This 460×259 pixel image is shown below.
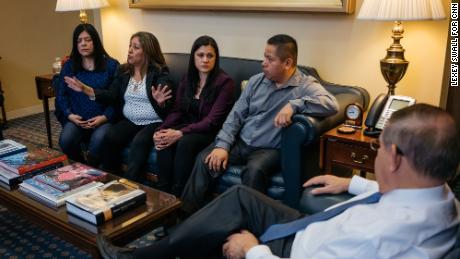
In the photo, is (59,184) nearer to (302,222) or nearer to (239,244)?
(239,244)

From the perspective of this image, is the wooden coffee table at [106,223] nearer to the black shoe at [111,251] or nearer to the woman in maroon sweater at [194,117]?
the black shoe at [111,251]

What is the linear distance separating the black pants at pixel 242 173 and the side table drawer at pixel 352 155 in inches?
12.1

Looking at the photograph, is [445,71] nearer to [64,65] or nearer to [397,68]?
[397,68]

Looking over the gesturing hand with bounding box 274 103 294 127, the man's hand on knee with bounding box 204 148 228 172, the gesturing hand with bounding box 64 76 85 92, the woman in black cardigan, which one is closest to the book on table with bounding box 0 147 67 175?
the woman in black cardigan

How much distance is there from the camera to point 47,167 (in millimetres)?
2205

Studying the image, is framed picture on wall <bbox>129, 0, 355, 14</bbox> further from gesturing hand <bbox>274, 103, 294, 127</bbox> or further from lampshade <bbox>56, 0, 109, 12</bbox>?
gesturing hand <bbox>274, 103, 294, 127</bbox>

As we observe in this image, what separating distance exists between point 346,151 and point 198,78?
1106 mm

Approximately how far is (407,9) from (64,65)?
2.36 metres

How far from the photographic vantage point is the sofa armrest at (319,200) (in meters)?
1.58

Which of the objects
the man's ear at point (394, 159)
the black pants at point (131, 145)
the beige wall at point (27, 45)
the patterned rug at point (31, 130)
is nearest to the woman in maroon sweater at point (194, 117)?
the black pants at point (131, 145)

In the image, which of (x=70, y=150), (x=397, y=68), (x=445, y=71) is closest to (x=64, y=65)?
(x=70, y=150)

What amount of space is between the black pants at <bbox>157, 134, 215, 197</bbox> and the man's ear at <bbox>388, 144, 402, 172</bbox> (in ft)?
5.16

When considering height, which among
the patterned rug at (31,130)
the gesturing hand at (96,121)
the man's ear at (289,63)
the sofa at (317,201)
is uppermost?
the man's ear at (289,63)

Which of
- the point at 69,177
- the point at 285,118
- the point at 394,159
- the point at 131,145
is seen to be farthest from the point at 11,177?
the point at 394,159
